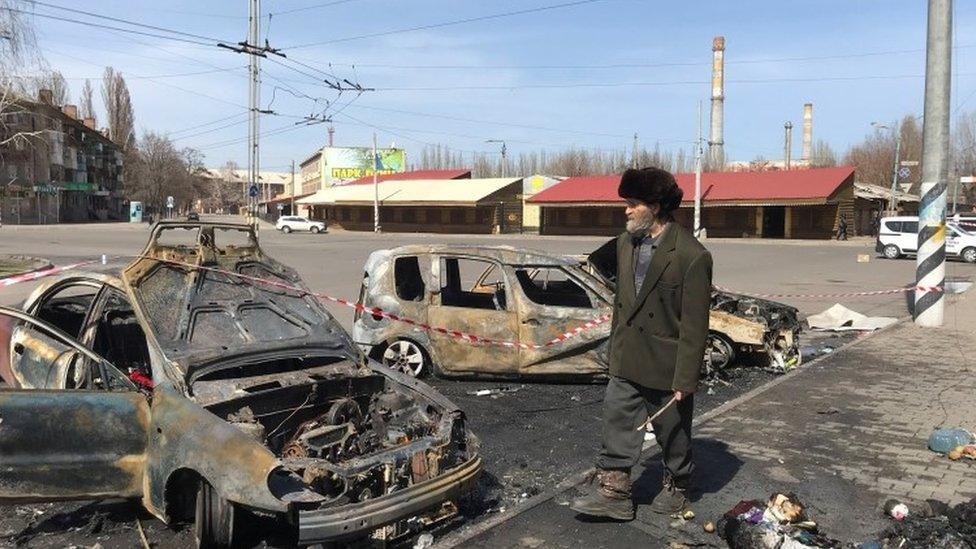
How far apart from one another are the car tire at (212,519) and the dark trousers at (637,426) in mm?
2019

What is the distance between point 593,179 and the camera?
59.0 m

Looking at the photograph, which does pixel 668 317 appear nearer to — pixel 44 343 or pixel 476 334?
pixel 476 334

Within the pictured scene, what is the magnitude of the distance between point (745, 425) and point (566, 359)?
Result: 1974mm

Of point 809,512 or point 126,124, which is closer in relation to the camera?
point 809,512

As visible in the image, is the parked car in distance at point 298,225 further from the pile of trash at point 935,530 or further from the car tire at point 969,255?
the pile of trash at point 935,530

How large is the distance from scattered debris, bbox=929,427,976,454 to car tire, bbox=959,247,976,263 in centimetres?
2747

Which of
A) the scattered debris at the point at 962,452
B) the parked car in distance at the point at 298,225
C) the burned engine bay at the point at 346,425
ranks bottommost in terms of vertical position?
the scattered debris at the point at 962,452

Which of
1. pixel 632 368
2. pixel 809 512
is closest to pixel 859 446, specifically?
pixel 809 512

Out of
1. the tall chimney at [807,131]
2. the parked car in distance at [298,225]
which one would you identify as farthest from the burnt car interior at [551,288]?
the tall chimney at [807,131]

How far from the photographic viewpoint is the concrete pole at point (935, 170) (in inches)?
451

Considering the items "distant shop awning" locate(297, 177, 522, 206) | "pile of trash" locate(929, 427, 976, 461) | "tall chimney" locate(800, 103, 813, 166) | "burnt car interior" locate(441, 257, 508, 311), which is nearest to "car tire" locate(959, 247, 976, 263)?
"burnt car interior" locate(441, 257, 508, 311)

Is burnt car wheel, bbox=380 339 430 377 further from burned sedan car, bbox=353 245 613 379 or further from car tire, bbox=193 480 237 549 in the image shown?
car tire, bbox=193 480 237 549

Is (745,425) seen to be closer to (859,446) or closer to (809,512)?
(859,446)

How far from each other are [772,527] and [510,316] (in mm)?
4162
